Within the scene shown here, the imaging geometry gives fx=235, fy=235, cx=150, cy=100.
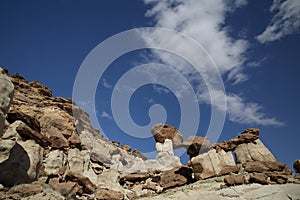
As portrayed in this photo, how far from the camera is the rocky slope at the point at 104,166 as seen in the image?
385 inches

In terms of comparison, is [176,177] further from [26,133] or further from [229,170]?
[26,133]

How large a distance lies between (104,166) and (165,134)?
984cm

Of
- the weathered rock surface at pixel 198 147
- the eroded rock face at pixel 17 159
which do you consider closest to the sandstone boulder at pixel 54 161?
the eroded rock face at pixel 17 159

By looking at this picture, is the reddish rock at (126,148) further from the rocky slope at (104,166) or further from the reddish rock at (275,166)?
the reddish rock at (275,166)

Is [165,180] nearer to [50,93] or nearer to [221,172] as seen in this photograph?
[221,172]

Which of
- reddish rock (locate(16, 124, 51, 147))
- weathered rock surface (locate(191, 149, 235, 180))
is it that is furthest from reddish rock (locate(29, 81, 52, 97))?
weathered rock surface (locate(191, 149, 235, 180))

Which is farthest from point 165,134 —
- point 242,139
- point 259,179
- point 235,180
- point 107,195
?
point 259,179

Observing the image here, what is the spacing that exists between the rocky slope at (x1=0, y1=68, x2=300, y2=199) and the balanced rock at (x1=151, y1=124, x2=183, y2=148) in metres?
0.13

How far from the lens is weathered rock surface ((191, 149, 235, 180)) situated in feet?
61.3

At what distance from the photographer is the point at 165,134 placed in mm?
31172

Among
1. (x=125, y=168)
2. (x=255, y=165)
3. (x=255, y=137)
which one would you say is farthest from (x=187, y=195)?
(x=125, y=168)

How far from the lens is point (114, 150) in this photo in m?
33.2

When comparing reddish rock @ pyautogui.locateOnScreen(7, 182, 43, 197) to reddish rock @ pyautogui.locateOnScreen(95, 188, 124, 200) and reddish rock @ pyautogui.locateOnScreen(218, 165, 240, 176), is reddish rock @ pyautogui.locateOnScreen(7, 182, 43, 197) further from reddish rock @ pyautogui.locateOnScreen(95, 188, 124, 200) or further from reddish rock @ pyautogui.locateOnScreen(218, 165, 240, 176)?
reddish rock @ pyautogui.locateOnScreen(218, 165, 240, 176)

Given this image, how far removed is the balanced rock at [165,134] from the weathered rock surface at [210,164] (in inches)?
441
